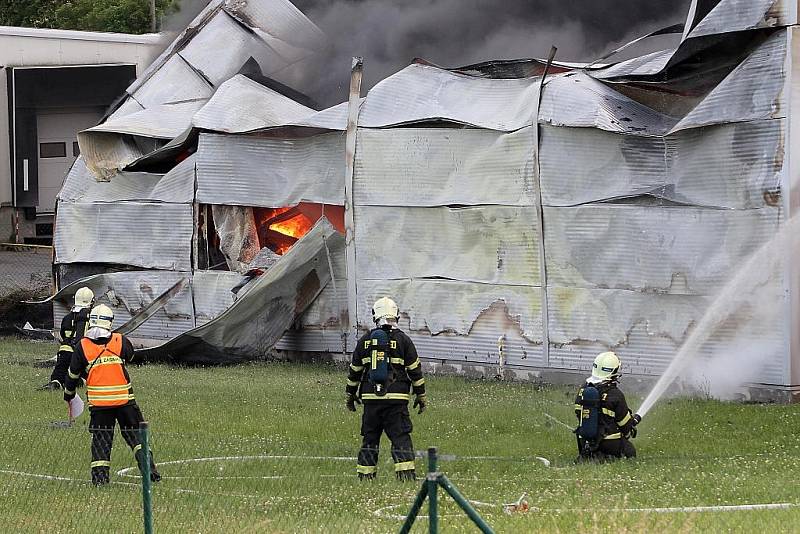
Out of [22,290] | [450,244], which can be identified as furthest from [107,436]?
[22,290]

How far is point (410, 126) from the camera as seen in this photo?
18.3 metres

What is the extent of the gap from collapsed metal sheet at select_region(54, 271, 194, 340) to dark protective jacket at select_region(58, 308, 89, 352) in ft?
13.2

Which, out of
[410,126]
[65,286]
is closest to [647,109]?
[410,126]

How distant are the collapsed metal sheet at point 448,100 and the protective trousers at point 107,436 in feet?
24.1

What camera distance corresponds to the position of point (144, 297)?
69.1 feet

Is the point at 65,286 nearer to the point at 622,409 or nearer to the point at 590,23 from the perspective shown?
the point at 590,23

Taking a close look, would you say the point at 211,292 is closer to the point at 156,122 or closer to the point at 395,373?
the point at 156,122

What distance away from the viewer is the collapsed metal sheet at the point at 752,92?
48.9 ft

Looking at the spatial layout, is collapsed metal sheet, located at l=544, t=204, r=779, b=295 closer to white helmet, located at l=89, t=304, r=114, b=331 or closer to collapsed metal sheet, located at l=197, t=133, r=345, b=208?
collapsed metal sheet, located at l=197, t=133, r=345, b=208

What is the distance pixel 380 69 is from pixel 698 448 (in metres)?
9.07

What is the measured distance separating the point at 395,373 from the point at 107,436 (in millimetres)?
2531

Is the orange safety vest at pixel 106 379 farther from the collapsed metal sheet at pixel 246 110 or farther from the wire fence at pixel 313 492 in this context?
the collapsed metal sheet at pixel 246 110

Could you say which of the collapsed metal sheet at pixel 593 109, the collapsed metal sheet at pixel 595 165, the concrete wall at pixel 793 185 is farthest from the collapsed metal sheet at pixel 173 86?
the concrete wall at pixel 793 185

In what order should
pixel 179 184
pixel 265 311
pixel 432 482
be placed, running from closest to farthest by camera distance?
pixel 432 482 < pixel 265 311 < pixel 179 184
